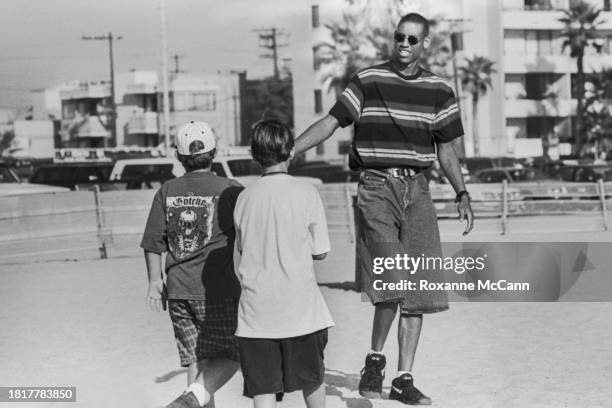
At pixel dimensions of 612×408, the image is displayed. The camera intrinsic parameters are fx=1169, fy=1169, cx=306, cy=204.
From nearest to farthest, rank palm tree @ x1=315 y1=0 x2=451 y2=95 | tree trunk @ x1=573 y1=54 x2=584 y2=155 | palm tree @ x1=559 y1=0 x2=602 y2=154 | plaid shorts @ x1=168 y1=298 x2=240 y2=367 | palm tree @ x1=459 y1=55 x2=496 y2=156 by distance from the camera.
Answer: plaid shorts @ x1=168 y1=298 x2=240 y2=367 → palm tree @ x1=315 y1=0 x2=451 y2=95 → tree trunk @ x1=573 y1=54 x2=584 y2=155 → palm tree @ x1=459 y1=55 x2=496 y2=156 → palm tree @ x1=559 y1=0 x2=602 y2=154

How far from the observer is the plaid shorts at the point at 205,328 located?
5301 millimetres

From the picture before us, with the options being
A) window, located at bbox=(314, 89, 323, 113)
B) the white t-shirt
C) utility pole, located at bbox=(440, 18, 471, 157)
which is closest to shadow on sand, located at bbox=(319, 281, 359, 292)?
the white t-shirt

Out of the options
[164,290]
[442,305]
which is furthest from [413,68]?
[164,290]

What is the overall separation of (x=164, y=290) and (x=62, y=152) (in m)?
45.9

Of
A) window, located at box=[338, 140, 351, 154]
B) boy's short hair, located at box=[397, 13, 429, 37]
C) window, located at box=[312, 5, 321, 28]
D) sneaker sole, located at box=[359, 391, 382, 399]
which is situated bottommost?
sneaker sole, located at box=[359, 391, 382, 399]

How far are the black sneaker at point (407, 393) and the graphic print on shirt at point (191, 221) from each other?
1316 mm

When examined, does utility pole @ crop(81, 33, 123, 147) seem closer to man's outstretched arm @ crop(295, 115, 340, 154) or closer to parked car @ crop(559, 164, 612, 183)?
parked car @ crop(559, 164, 612, 183)

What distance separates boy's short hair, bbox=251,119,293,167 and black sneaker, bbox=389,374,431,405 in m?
1.58

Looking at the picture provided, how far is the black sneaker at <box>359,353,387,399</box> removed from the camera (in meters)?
5.92

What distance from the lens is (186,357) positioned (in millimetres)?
5395

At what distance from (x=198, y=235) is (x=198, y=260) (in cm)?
12

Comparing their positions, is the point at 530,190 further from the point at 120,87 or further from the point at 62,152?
the point at 120,87

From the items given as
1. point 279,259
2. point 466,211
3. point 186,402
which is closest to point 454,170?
point 466,211

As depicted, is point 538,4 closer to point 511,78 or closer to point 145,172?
point 511,78
